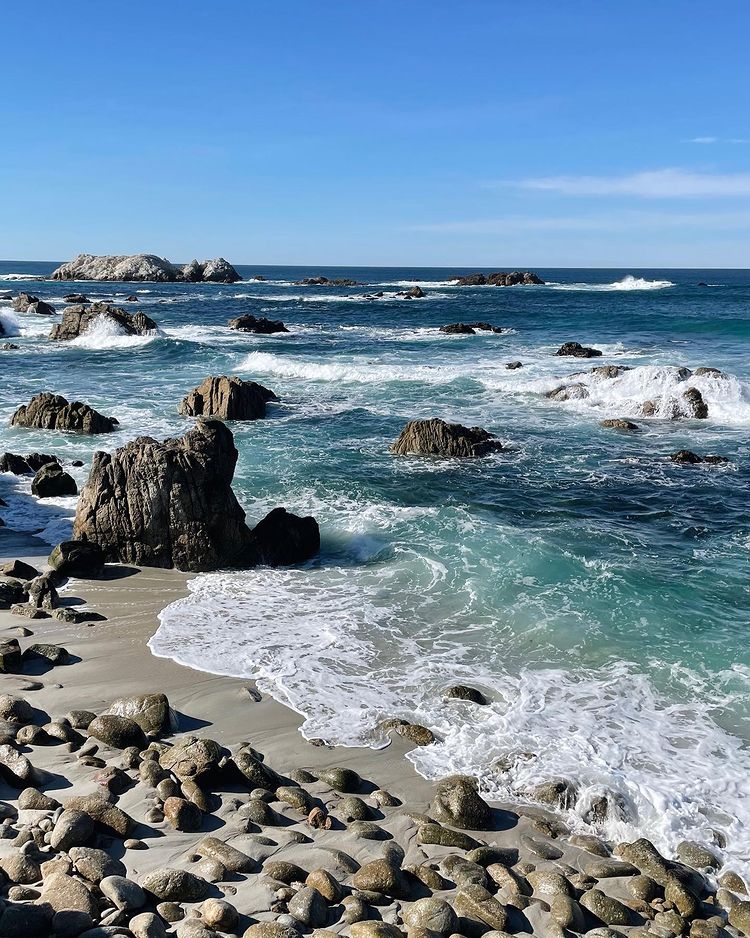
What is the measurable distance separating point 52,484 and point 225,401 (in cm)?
854

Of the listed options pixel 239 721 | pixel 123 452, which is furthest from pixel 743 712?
pixel 123 452

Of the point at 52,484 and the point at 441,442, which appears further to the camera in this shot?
the point at 441,442

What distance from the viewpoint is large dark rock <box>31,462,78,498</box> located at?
16047 mm

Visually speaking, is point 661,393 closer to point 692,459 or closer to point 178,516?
point 692,459

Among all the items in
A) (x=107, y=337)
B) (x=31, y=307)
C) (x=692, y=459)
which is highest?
(x=31, y=307)

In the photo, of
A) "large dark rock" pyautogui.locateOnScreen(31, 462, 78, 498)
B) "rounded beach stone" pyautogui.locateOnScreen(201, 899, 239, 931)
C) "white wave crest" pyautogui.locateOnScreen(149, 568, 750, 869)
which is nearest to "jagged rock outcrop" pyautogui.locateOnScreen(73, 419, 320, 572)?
"white wave crest" pyautogui.locateOnScreen(149, 568, 750, 869)

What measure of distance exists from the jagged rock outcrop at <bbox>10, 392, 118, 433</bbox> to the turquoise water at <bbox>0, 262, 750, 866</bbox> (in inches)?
28.1

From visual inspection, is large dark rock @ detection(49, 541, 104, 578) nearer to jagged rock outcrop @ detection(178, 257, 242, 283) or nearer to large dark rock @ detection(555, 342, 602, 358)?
large dark rock @ detection(555, 342, 602, 358)

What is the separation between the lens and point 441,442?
65.5 feet

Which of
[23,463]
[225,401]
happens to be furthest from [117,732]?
[225,401]

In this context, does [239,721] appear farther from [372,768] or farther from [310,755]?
[372,768]

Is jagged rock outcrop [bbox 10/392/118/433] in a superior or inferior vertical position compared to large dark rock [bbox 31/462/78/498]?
superior

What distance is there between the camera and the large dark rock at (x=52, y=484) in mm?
16047

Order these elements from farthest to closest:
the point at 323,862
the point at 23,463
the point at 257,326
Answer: the point at 257,326 → the point at 23,463 → the point at 323,862
